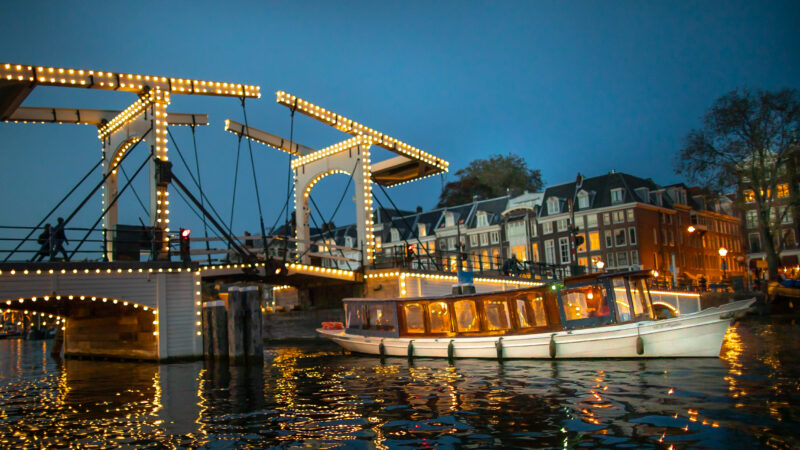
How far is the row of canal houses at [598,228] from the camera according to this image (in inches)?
2351

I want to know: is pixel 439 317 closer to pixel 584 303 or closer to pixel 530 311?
pixel 530 311

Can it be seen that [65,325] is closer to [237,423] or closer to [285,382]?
[285,382]

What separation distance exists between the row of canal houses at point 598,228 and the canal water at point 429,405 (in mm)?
39557

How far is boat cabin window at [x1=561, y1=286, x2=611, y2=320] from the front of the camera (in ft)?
58.5

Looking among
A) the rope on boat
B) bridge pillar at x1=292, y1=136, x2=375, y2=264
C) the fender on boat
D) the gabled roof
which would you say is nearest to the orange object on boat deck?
bridge pillar at x1=292, y1=136, x2=375, y2=264

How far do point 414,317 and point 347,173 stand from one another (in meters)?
9.87

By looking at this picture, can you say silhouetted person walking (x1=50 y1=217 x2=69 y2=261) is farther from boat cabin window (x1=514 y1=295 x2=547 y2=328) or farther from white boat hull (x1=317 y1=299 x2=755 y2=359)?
boat cabin window (x1=514 y1=295 x2=547 y2=328)

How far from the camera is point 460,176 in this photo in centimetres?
8012

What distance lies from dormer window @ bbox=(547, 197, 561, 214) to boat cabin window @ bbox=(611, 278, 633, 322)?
152 ft

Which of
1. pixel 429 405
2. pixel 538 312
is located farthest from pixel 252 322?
pixel 429 405

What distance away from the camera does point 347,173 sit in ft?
94.3

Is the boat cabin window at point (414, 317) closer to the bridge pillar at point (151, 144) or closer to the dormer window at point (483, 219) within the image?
the bridge pillar at point (151, 144)

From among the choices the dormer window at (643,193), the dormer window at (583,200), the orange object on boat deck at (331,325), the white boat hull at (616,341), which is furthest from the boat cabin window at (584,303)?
the dormer window at (643,193)

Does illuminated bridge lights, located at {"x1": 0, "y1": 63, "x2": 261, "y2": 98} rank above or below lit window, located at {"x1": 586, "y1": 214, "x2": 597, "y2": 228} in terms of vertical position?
above
